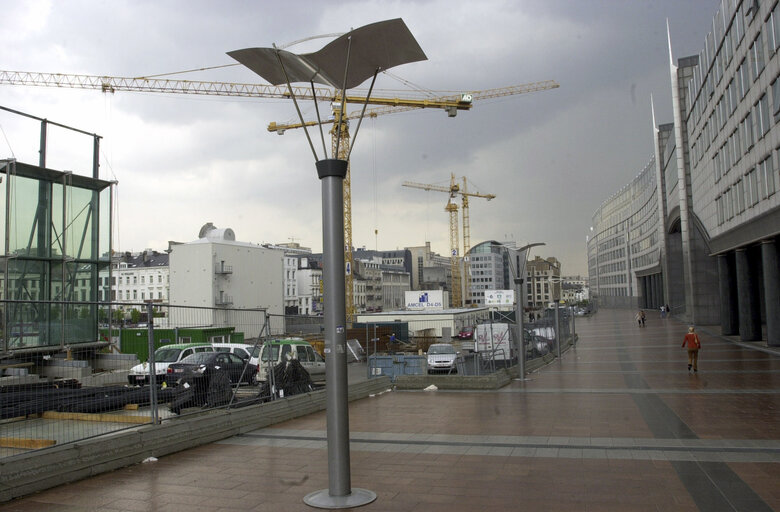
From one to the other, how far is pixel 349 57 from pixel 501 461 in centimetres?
559

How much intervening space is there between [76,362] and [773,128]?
1070 inches

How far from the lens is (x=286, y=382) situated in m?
13.3

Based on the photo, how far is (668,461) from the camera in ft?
26.9

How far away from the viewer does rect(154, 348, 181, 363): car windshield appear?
18.5 metres

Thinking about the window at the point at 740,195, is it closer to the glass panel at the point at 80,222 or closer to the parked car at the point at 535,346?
the parked car at the point at 535,346

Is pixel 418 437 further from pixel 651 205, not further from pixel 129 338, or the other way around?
pixel 651 205

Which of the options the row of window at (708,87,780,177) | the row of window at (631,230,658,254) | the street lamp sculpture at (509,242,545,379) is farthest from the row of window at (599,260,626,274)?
the street lamp sculpture at (509,242,545,379)

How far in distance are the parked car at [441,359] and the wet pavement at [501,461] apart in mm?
11930

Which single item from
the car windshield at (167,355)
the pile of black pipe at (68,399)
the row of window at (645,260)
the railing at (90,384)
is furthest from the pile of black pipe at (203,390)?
the row of window at (645,260)

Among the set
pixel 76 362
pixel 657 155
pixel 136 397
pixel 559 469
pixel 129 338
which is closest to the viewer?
pixel 559 469

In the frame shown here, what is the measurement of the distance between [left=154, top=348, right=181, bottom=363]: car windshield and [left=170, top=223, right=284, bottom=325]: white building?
37406 millimetres

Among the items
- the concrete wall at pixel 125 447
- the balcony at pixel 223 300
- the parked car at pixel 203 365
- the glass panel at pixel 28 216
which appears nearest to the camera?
the concrete wall at pixel 125 447

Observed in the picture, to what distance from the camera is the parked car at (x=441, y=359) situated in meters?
27.2

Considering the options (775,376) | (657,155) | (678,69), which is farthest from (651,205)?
(775,376)
